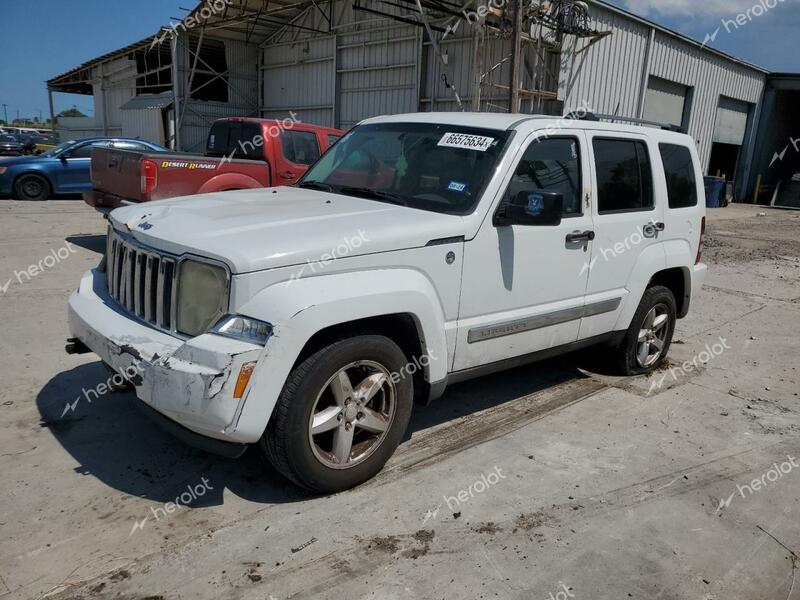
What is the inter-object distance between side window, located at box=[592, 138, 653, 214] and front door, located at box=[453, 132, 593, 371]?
0.66ft

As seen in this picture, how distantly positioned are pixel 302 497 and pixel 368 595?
2.62 ft

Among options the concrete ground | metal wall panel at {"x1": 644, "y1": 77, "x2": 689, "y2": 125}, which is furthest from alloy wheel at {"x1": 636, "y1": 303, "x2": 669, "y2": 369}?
metal wall panel at {"x1": 644, "y1": 77, "x2": 689, "y2": 125}

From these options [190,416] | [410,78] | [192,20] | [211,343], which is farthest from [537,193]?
[192,20]

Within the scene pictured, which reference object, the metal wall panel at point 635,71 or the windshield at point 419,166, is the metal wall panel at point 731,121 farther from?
the windshield at point 419,166

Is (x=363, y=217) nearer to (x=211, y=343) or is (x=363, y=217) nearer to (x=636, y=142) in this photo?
(x=211, y=343)

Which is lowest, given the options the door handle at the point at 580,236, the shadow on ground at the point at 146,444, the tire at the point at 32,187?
the shadow on ground at the point at 146,444

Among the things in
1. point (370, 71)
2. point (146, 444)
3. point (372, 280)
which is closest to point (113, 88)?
point (370, 71)

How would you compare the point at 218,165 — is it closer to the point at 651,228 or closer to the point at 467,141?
the point at 467,141

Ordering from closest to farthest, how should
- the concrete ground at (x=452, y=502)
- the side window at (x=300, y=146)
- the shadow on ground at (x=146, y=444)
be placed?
1. the concrete ground at (x=452, y=502)
2. the shadow on ground at (x=146, y=444)
3. the side window at (x=300, y=146)

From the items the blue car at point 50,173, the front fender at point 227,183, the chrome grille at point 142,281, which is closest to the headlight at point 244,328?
the chrome grille at point 142,281

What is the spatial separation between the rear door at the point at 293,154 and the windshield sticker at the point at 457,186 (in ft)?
19.9

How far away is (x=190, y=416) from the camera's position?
2.80 meters

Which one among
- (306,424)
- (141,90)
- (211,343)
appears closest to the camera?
(211,343)

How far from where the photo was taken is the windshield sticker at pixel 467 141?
153 inches
